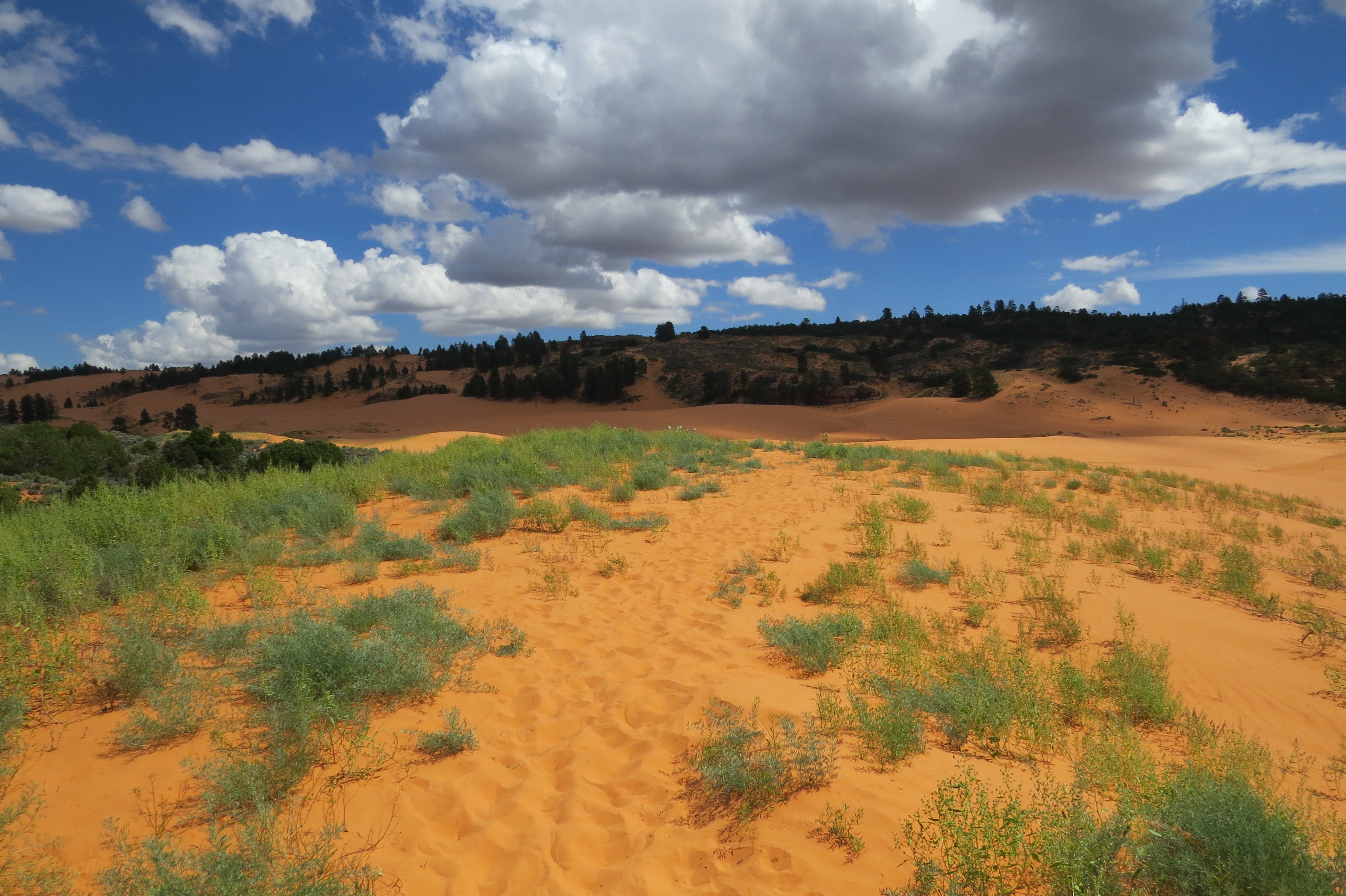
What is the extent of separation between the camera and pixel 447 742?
3.36 metres

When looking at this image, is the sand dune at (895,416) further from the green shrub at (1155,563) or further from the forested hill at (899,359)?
the green shrub at (1155,563)

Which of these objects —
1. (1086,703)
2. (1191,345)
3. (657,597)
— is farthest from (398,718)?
(1191,345)

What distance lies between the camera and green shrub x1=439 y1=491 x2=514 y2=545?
7.19 meters

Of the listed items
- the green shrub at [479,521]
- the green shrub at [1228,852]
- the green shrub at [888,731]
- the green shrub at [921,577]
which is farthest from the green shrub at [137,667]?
the green shrub at [921,577]

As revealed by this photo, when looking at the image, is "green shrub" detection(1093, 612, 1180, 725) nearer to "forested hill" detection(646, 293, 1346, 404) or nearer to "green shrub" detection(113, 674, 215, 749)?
"green shrub" detection(113, 674, 215, 749)

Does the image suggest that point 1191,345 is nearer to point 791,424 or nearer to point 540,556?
point 791,424

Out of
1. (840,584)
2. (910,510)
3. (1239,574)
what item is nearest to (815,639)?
(840,584)

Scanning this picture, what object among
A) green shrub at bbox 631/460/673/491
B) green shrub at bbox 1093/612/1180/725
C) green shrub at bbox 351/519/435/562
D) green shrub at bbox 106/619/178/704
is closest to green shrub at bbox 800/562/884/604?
green shrub at bbox 1093/612/1180/725

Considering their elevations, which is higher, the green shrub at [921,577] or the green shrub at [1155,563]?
the green shrub at [921,577]

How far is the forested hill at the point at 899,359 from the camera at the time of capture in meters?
31.8

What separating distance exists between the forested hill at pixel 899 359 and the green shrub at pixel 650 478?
83.3ft

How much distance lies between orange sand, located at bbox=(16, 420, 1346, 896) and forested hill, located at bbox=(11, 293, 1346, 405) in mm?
28993

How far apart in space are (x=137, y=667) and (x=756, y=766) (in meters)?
3.61

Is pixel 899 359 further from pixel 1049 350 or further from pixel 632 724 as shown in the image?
pixel 632 724
